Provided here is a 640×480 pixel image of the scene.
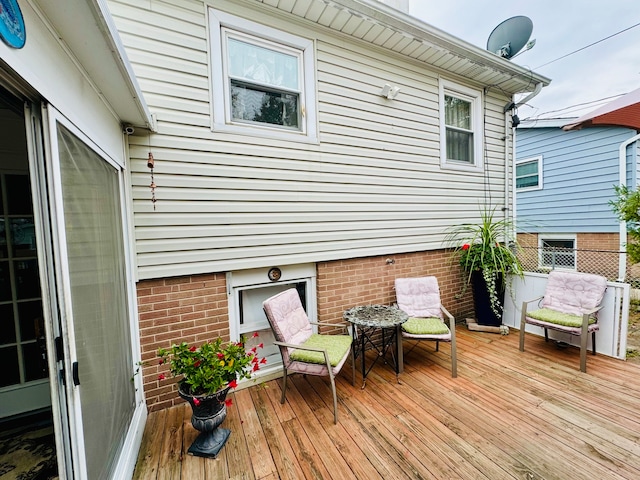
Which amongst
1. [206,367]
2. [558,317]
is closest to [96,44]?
[206,367]

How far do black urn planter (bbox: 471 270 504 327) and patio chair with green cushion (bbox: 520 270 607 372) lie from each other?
556mm

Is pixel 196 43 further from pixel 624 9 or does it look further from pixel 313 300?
pixel 624 9

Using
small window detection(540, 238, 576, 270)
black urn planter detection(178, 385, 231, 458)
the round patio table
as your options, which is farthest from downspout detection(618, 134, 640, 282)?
black urn planter detection(178, 385, 231, 458)

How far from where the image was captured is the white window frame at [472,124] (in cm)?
426

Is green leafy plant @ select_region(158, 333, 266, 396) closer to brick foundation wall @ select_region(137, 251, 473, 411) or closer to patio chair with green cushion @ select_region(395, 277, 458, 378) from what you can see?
brick foundation wall @ select_region(137, 251, 473, 411)

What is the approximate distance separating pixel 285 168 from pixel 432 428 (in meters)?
2.88

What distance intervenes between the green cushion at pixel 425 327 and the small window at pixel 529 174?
21.5 ft

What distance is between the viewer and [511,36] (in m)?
4.54

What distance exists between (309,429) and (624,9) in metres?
8.86

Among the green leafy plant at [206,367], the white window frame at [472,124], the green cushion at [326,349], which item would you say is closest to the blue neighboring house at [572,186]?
the white window frame at [472,124]

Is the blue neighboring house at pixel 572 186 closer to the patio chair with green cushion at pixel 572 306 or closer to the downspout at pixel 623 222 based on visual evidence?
the downspout at pixel 623 222

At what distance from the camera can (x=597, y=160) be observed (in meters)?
6.33

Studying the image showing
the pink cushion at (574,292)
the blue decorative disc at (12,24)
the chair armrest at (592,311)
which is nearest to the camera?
the blue decorative disc at (12,24)

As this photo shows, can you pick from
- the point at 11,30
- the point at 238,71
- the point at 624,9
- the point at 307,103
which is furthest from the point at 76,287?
the point at 624,9
